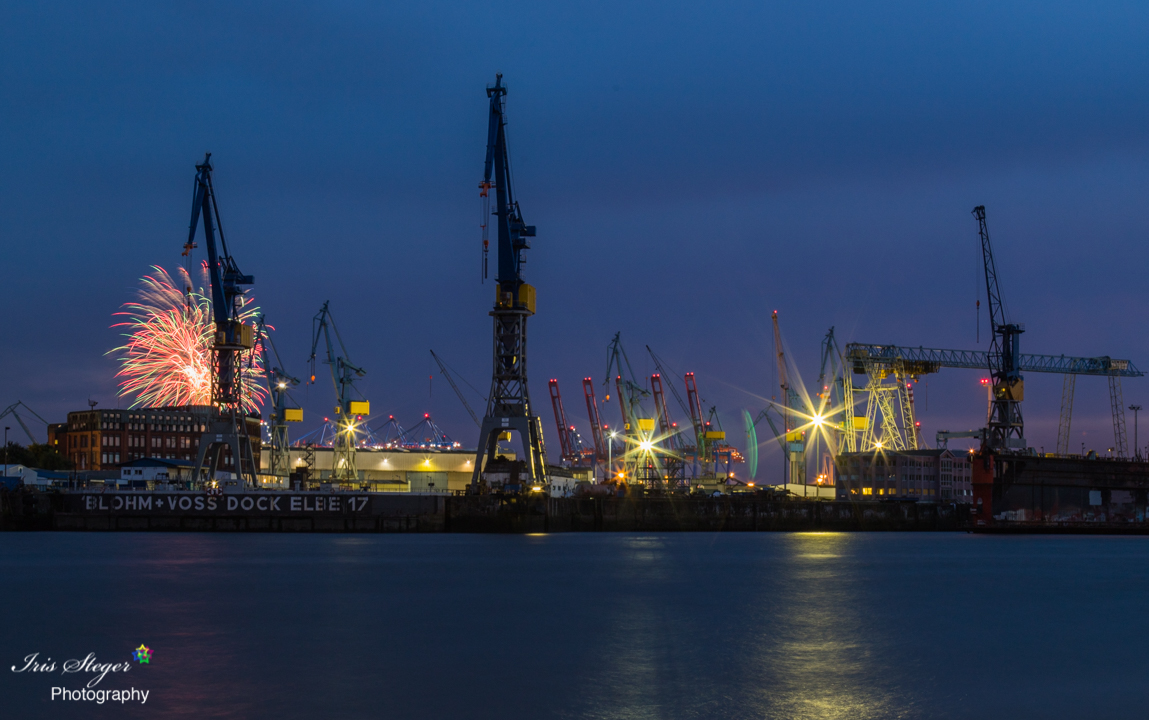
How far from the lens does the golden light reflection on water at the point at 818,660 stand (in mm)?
21609

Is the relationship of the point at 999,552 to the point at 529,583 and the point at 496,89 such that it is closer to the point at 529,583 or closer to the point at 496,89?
the point at 529,583

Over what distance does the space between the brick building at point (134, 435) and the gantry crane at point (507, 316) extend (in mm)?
85038

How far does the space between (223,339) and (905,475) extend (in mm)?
85599

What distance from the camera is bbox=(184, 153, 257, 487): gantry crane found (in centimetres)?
8369

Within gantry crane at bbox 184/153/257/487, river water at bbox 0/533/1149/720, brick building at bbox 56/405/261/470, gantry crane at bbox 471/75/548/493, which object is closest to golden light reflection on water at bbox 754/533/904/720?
river water at bbox 0/533/1149/720

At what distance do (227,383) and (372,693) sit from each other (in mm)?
66437

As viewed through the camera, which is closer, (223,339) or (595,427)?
(223,339)

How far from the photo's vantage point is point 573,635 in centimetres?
3083

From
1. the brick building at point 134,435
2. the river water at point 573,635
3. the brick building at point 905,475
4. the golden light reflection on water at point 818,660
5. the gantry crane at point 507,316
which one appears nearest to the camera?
the golden light reflection on water at point 818,660

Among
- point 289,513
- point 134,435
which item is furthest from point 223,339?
point 134,435

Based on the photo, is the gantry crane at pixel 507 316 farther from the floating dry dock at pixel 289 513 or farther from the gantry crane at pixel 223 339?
the gantry crane at pixel 223 339

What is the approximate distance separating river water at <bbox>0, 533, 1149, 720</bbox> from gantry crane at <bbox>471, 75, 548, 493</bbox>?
18245 mm

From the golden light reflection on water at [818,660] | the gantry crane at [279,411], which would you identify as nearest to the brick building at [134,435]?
the gantry crane at [279,411]

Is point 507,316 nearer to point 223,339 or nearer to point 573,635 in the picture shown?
point 223,339
